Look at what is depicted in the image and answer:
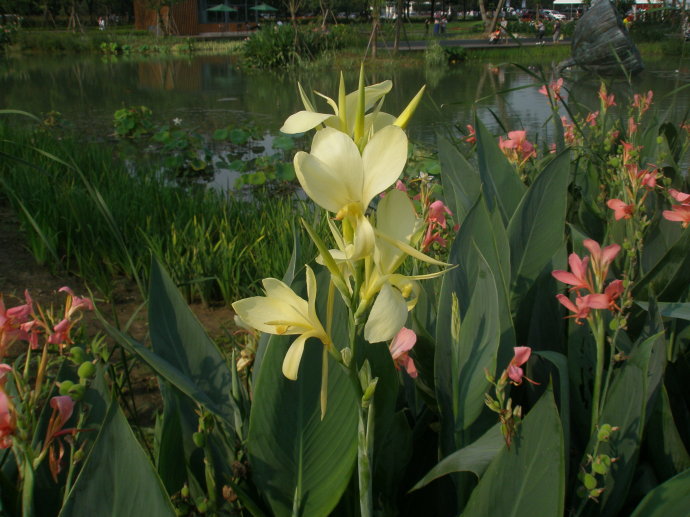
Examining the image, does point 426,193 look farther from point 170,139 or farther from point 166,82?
point 166,82

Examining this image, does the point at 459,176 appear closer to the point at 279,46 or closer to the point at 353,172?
the point at 353,172

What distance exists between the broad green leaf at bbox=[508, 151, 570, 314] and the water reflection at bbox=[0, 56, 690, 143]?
2918mm

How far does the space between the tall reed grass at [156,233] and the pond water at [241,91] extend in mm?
1768

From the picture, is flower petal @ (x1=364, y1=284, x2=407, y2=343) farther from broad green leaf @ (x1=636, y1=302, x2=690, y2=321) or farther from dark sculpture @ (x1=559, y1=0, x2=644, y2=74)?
dark sculpture @ (x1=559, y1=0, x2=644, y2=74)

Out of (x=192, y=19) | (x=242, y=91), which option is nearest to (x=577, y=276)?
(x=242, y=91)

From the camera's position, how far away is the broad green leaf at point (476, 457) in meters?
0.67

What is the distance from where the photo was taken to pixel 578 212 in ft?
5.15

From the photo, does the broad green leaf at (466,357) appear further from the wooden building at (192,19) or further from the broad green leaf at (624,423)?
the wooden building at (192,19)

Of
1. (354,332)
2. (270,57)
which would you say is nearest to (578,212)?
(354,332)

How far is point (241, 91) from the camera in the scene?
10180 mm

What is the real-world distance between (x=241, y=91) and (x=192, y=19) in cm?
2262

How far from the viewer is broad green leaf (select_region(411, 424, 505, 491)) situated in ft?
2.21

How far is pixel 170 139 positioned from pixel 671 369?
4.57 metres

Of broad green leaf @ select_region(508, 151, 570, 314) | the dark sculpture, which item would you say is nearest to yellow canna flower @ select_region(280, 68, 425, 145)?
broad green leaf @ select_region(508, 151, 570, 314)
